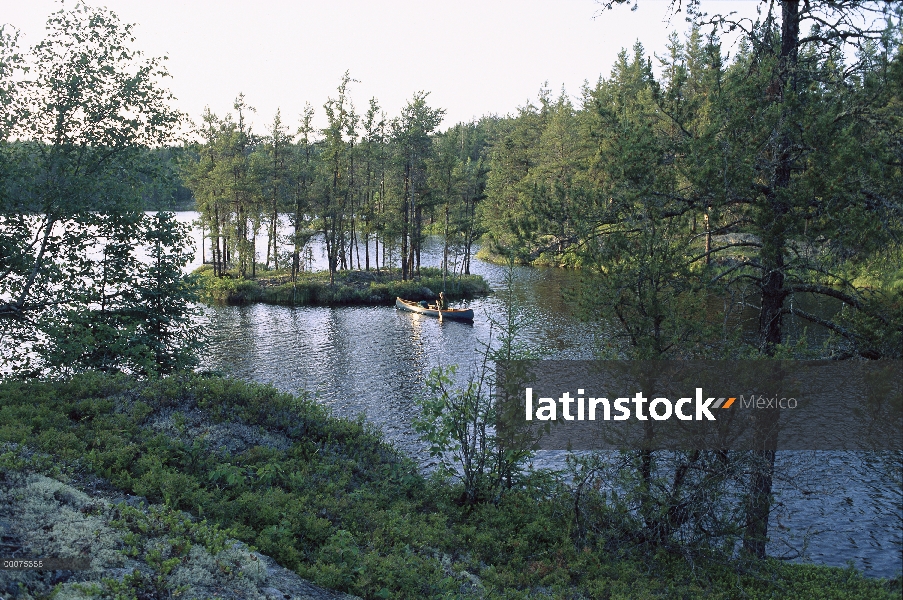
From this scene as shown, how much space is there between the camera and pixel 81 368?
14750 mm

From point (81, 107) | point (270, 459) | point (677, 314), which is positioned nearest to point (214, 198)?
point (81, 107)

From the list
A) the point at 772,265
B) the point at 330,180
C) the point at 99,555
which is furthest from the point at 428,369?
the point at 330,180

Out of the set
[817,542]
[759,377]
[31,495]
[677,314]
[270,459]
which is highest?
[677,314]

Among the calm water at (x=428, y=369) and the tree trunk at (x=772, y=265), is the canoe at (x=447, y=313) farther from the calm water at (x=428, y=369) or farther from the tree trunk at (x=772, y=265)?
the tree trunk at (x=772, y=265)

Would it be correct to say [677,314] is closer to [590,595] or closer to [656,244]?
[656,244]

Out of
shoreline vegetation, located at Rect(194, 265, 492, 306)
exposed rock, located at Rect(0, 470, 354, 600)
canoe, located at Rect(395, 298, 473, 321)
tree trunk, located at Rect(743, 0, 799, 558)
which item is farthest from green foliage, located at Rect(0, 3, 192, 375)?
shoreline vegetation, located at Rect(194, 265, 492, 306)

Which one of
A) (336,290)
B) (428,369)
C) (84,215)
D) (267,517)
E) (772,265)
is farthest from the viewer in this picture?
(336,290)

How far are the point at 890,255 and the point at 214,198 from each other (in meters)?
53.8

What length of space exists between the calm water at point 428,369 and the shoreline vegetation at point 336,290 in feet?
8.91

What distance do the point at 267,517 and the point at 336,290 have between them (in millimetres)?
41618

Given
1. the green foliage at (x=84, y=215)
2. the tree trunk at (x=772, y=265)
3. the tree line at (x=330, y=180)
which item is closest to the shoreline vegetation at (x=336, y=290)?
the tree line at (x=330, y=180)

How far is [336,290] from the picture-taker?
50031 mm

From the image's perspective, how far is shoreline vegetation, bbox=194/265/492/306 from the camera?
49.4 meters

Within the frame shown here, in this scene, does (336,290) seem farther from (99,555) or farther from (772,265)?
(99,555)
